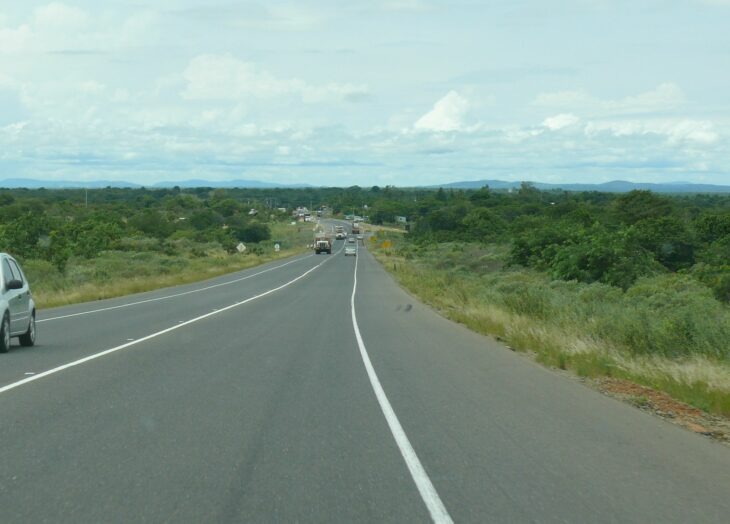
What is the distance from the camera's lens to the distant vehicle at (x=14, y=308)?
15336 mm

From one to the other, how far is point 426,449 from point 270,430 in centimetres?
165

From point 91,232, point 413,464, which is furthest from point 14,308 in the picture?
point 91,232

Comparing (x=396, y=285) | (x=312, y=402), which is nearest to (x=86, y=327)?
(x=312, y=402)

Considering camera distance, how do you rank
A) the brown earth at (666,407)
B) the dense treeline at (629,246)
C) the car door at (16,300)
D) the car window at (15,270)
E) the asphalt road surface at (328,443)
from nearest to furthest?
the asphalt road surface at (328,443) < the brown earth at (666,407) < the car door at (16,300) < the car window at (15,270) < the dense treeline at (629,246)

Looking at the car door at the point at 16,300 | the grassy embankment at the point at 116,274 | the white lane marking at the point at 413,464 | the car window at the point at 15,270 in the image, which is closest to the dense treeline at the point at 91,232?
the grassy embankment at the point at 116,274

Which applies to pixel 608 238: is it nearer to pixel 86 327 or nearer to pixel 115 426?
pixel 86 327

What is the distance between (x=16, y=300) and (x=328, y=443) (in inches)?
372

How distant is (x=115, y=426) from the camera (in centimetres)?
918

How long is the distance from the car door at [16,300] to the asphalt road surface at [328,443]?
537 mm

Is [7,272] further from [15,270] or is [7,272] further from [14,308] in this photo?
[15,270]

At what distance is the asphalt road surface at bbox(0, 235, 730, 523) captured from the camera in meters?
6.39

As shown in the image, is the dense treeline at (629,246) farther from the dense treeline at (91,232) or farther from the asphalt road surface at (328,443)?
the dense treeline at (91,232)

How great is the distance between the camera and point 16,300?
628 inches

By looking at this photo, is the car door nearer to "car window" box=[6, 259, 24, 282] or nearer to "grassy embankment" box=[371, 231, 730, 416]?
"car window" box=[6, 259, 24, 282]
